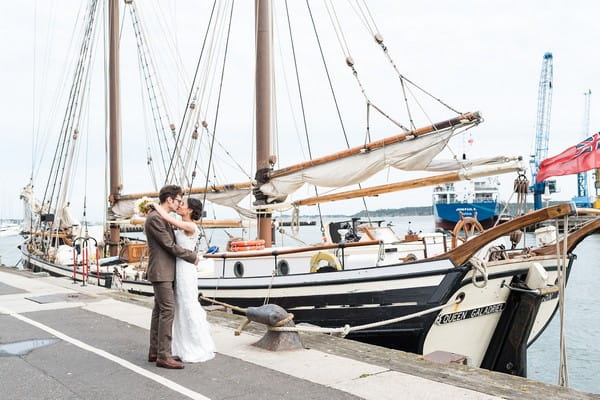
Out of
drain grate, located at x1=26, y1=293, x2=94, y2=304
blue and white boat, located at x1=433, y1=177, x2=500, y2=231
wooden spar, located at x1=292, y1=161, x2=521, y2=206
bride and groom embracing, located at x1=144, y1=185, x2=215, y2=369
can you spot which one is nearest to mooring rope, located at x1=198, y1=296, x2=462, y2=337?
bride and groom embracing, located at x1=144, y1=185, x2=215, y2=369

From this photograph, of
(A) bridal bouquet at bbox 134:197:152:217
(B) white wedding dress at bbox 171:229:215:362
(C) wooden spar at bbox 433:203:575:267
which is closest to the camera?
(B) white wedding dress at bbox 171:229:215:362

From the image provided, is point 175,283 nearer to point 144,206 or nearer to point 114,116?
point 144,206

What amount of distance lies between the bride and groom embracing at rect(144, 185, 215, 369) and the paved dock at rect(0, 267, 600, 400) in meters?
0.20

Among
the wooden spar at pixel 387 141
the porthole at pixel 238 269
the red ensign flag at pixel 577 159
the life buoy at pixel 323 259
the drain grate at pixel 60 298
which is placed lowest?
the drain grate at pixel 60 298

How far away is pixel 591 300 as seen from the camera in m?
21.6

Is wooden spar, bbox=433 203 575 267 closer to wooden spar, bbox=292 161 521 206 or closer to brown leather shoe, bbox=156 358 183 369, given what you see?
wooden spar, bbox=292 161 521 206

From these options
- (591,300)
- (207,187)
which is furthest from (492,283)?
(591,300)

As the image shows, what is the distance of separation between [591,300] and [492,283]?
1648cm

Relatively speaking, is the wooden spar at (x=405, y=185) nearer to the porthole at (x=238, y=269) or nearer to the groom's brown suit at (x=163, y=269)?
the porthole at (x=238, y=269)

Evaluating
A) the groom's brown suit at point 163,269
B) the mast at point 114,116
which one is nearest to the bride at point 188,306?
the groom's brown suit at point 163,269

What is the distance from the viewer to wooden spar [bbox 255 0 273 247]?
1334cm

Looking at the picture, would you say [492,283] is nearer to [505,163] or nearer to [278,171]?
[505,163]

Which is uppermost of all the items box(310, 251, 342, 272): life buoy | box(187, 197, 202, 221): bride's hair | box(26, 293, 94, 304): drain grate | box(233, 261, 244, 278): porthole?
box(187, 197, 202, 221): bride's hair

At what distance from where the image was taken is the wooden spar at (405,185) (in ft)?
29.9
